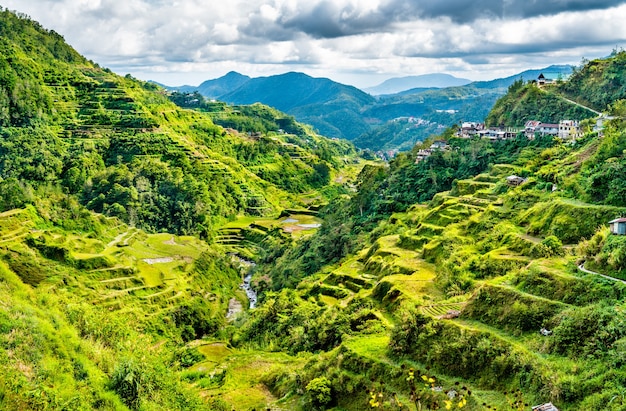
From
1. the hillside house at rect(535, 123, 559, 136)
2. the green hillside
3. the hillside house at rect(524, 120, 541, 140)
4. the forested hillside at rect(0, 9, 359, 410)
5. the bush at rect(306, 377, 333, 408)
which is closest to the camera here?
the forested hillside at rect(0, 9, 359, 410)

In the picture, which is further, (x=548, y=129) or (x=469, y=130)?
(x=469, y=130)

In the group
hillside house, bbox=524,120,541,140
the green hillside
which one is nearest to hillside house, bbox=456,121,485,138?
the green hillside

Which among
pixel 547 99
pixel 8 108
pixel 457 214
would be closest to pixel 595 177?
pixel 457 214

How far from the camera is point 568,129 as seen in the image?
156 feet

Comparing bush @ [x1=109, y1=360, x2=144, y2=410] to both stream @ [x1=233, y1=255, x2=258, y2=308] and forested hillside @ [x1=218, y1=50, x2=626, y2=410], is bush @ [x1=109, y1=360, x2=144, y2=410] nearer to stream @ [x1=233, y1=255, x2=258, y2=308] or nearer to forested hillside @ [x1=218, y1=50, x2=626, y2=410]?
forested hillside @ [x1=218, y1=50, x2=626, y2=410]

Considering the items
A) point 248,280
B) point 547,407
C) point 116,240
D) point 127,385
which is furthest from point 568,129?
point 127,385

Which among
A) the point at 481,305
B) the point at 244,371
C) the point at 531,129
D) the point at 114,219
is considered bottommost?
the point at 244,371

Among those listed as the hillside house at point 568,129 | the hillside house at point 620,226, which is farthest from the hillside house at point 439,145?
the hillside house at point 620,226

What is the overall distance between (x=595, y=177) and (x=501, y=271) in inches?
256

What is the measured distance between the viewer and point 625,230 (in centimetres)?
1955

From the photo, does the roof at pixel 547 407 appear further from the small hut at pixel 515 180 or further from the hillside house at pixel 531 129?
the hillside house at pixel 531 129

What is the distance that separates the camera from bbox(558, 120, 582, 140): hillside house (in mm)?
46197

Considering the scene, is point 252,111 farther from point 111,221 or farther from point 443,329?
point 443,329

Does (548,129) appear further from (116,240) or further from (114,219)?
(114,219)
